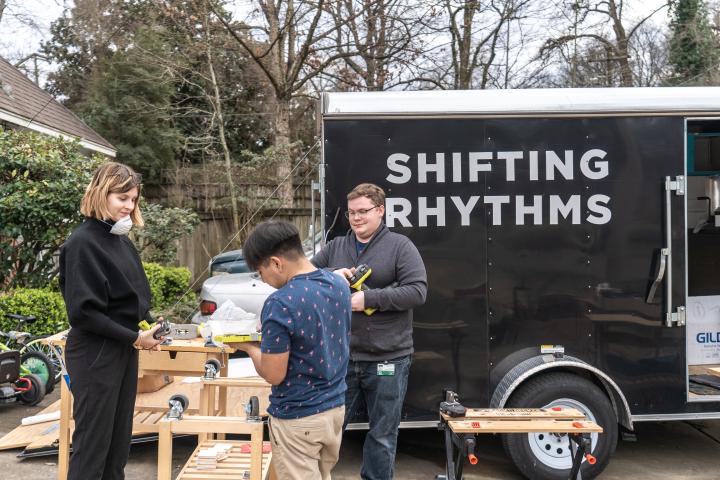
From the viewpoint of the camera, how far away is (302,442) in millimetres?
2414

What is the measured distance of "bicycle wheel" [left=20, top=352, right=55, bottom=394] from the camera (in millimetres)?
6164

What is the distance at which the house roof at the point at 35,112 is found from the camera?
31.9 feet

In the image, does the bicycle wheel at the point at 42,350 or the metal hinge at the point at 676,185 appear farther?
the bicycle wheel at the point at 42,350

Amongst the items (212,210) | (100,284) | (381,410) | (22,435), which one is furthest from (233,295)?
(212,210)

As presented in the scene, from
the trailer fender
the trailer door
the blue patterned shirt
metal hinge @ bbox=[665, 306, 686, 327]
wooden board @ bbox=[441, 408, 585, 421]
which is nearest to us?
the blue patterned shirt

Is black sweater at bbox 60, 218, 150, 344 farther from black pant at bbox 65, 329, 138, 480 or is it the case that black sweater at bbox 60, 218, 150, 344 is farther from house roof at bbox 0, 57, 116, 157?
house roof at bbox 0, 57, 116, 157

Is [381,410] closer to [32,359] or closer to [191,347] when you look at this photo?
[191,347]

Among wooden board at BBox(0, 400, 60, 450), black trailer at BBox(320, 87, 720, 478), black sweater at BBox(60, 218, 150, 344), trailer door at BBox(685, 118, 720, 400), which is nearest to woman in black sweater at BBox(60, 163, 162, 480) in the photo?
black sweater at BBox(60, 218, 150, 344)

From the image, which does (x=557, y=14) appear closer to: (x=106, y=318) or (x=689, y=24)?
(x=689, y=24)

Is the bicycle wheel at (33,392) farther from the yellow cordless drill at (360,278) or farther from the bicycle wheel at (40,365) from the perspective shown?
the yellow cordless drill at (360,278)

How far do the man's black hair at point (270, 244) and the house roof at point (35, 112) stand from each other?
24.2ft

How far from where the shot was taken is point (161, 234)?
10664 millimetres

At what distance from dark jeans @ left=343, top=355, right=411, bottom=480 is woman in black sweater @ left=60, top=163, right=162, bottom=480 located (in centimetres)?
115

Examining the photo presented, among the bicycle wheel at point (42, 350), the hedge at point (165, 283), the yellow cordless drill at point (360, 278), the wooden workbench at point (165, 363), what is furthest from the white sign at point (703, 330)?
the hedge at point (165, 283)
